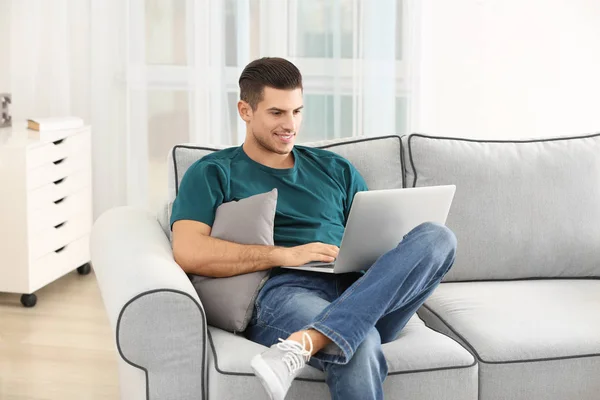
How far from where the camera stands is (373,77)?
424 centimetres

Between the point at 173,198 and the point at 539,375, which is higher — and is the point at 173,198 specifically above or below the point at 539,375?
above

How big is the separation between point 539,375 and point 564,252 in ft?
2.26

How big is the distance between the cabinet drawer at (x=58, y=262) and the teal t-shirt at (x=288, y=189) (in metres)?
1.51

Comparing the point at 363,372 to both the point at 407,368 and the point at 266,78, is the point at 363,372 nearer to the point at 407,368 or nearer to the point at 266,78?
the point at 407,368

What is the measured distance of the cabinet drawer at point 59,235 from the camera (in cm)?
390

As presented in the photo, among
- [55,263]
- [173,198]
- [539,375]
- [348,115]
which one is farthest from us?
Result: [348,115]

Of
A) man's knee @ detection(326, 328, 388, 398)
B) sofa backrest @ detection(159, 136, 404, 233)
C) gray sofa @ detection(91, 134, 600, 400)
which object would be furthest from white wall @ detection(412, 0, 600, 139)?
man's knee @ detection(326, 328, 388, 398)

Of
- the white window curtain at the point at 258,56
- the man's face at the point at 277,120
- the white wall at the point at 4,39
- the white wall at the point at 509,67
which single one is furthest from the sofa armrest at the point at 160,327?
the white wall at the point at 4,39

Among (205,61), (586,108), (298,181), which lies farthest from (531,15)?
(298,181)

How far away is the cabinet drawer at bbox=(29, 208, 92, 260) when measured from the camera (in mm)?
3904

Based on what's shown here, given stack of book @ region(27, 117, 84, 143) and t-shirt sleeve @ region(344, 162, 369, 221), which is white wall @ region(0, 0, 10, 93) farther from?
t-shirt sleeve @ region(344, 162, 369, 221)

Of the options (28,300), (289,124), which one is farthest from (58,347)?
(289,124)

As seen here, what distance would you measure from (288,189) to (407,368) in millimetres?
704

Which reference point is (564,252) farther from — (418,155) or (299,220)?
(299,220)
